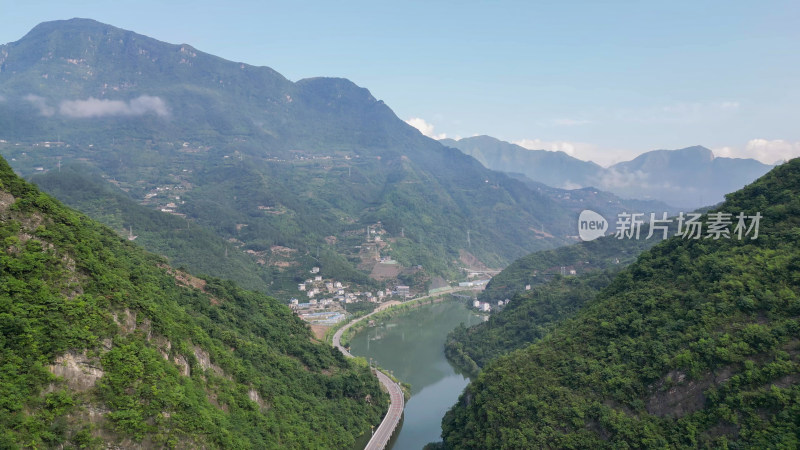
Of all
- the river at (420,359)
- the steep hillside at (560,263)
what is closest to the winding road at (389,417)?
the river at (420,359)

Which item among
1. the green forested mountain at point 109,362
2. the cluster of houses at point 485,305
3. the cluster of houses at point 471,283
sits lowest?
the cluster of houses at point 471,283

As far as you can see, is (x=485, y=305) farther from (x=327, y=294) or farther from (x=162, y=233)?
(x=162, y=233)

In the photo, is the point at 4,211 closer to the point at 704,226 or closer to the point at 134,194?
the point at 704,226

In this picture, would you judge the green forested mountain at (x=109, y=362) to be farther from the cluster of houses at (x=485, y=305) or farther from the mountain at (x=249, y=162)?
the mountain at (x=249, y=162)

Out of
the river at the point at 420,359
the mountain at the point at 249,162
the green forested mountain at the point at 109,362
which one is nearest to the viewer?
the green forested mountain at the point at 109,362

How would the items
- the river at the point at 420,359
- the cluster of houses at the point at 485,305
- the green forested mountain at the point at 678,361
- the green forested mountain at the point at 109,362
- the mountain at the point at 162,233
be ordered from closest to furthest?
the green forested mountain at the point at 109,362, the green forested mountain at the point at 678,361, the river at the point at 420,359, the mountain at the point at 162,233, the cluster of houses at the point at 485,305

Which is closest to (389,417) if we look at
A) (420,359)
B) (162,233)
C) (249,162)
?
(420,359)
